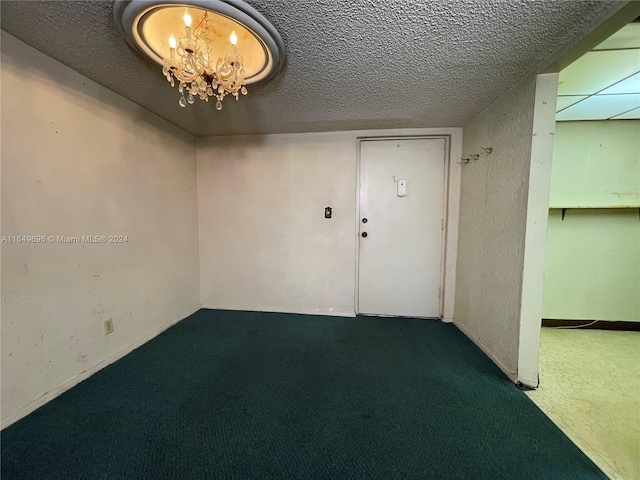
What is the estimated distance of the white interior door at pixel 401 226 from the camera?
2.62 metres

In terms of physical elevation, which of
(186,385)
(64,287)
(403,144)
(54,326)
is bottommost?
(186,385)

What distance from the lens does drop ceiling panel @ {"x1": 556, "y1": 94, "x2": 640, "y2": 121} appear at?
1904 mm

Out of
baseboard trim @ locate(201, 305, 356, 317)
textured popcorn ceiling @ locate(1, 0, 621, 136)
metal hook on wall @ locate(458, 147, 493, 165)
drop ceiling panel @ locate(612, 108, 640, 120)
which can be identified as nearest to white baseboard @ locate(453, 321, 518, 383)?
baseboard trim @ locate(201, 305, 356, 317)

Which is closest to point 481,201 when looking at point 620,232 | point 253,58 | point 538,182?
point 538,182

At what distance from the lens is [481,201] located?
2.14 meters

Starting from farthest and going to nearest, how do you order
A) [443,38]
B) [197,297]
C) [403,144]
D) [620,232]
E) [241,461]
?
[197,297] → [403,144] → [620,232] → [443,38] → [241,461]

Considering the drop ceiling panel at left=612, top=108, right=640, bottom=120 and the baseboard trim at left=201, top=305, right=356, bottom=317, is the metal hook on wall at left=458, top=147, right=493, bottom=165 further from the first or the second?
the baseboard trim at left=201, top=305, right=356, bottom=317

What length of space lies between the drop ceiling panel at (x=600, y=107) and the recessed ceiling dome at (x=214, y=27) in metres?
2.49

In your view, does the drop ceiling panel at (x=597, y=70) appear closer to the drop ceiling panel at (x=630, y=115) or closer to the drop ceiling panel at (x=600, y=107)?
the drop ceiling panel at (x=600, y=107)

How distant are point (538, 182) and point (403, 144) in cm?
135

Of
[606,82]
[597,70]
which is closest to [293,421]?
[597,70]

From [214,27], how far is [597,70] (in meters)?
2.41

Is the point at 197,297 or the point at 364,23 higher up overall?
the point at 364,23

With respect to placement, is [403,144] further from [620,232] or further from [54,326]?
[54,326]
